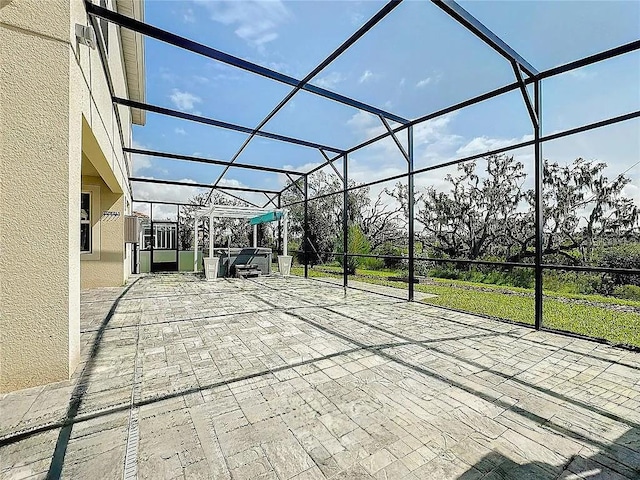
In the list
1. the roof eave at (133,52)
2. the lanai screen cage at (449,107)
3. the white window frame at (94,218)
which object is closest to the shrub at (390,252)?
the lanai screen cage at (449,107)

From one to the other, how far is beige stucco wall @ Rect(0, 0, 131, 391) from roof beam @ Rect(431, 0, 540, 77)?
3513 millimetres

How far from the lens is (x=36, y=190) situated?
226 cm

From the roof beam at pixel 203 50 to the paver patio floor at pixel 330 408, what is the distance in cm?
360

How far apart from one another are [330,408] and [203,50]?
4413 mm

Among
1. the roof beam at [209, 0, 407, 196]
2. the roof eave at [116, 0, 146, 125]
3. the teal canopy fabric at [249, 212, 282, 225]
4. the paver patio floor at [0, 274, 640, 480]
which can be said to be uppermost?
the roof eave at [116, 0, 146, 125]

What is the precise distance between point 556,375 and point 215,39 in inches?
217

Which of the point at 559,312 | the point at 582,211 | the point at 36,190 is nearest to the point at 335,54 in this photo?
the point at 36,190

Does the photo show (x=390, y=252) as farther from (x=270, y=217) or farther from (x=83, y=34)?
(x=83, y=34)

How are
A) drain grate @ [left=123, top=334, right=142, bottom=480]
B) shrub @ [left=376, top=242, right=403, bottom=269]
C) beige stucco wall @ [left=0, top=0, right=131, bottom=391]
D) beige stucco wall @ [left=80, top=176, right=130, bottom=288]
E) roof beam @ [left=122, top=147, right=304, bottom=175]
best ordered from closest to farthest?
drain grate @ [left=123, top=334, right=142, bottom=480] → beige stucco wall @ [left=0, top=0, right=131, bottom=391] → beige stucco wall @ [left=80, top=176, right=130, bottom=288] → roof beam @ [left=122, top=147, right=304, bottom=175] → shrub @ [left=376, top=242, right=403, bottom=269]

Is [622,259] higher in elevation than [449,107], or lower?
lower

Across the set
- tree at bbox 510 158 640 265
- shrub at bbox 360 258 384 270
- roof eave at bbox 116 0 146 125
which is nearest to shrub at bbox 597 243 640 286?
tree at bbox 510 158 640 265

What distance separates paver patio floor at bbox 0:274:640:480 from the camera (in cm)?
156

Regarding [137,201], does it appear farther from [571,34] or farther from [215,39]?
[571,34]

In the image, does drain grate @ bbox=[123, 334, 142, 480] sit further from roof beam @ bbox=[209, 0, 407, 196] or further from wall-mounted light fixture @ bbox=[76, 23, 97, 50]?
roof beam @ bbox=[209, 0, 407, 196]
